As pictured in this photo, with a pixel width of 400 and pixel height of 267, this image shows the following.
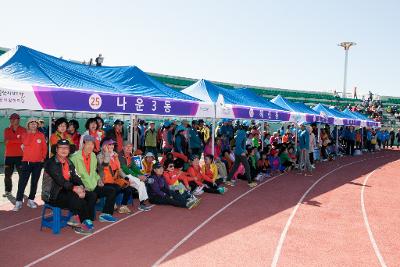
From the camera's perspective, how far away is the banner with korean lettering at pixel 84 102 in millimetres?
6258

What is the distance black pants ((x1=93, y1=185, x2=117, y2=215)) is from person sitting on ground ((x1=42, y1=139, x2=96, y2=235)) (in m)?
0.57

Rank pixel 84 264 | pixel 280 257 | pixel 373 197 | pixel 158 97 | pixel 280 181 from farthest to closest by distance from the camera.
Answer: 1. pixel 280 181
2. pixel 373 197
3. pixel 158 97
4. pixel 280 257
5. pixel 84 264

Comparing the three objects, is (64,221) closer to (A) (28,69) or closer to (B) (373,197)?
(A) (28,69)

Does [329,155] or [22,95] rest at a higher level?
[22,95]

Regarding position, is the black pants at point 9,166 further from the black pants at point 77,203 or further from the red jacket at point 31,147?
the black pants at point 77,203

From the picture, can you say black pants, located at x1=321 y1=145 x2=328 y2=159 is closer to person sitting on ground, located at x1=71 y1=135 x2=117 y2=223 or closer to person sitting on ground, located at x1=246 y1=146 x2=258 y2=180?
person sitting on ground, located at x1=246 y1=146 x2=258 y2=180

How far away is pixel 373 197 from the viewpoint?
11008 mm

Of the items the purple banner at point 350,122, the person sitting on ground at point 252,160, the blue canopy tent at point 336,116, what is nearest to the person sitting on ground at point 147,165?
the person sitting on ground at point 252,160

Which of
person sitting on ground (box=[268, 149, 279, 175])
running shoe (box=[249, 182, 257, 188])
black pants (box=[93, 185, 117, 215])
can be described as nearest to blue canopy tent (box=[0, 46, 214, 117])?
black pants (box=[93, 185, 117, 215])

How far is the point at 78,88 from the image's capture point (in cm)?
753

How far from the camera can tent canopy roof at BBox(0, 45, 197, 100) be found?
7.21m

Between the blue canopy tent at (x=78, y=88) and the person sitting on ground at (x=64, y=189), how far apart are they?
3.01 feet

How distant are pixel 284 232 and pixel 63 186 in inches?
153

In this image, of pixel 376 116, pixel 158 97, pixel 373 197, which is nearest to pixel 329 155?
pixel 373 197
